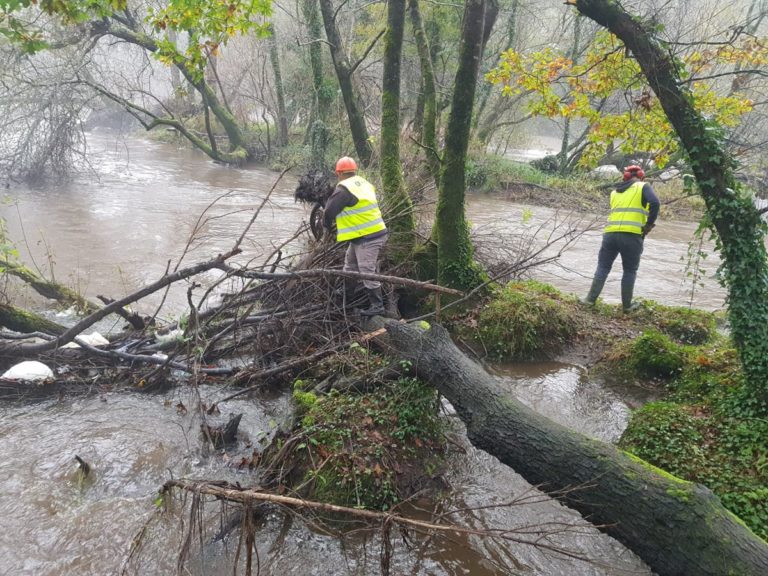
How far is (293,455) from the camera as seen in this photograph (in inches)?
154

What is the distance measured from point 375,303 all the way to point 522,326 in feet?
6.40

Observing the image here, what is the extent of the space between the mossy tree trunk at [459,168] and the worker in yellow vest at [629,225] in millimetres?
2123

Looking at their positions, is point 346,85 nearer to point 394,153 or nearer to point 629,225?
point 394,153

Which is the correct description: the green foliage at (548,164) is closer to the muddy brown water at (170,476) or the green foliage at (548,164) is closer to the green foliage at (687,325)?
the muddy brown water at (170,476)

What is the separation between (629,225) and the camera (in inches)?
264

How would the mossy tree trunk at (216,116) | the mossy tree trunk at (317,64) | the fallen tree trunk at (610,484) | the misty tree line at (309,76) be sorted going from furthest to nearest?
the mossy tree trunk at (216,116), the mossy tree trunk at (317,64), the misty tree line at (309,76), the fallen tree trunk at (610,484)

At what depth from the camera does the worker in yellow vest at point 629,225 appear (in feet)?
21.8

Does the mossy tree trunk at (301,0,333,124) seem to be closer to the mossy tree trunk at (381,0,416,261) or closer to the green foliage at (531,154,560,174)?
the mossy tree trunk at (381,0,416,261)

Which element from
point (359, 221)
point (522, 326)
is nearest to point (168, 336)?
point (359, 221)

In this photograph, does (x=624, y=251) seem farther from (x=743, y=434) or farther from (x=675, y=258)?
(x=675, y=258)

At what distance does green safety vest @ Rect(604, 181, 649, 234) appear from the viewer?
262 inches

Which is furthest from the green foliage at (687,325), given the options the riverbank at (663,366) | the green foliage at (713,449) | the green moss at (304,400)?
the green moss at (304,400)

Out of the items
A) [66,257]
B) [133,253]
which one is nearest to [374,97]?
[133,253]

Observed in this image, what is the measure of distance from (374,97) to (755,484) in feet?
51.2
